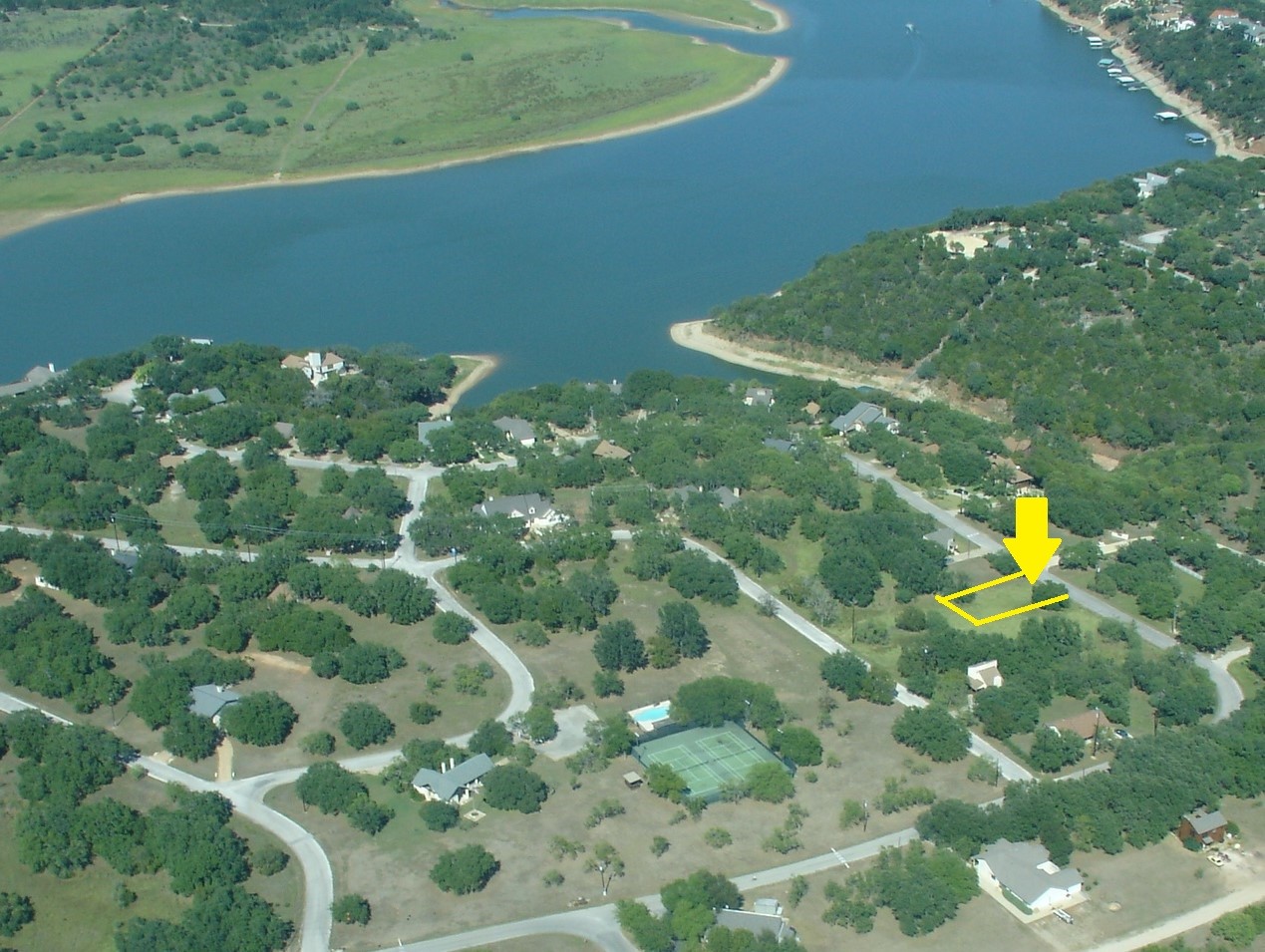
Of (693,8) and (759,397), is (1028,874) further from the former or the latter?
(693,8)

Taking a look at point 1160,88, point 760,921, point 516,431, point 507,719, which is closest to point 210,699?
point 507,719

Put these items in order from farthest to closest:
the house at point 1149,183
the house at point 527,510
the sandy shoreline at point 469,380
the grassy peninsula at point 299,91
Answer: the grassy peninsula at point 299,91 < the house at point 1149,183 < the sandy shoreline at point 469,380 < the house at point 527,510

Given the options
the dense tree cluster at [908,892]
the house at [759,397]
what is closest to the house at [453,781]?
the dense tree cluster at [908,892]

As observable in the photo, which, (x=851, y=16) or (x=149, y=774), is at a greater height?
(x=851, y=16)

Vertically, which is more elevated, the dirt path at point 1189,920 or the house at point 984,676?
the house at point 984,676

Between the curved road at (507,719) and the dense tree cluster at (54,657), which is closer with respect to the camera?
the curved road at (507,719)

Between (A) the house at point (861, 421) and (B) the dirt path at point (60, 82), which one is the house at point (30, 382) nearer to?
(A) the house at point (861, 421)

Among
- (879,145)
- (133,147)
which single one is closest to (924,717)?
(879,145)

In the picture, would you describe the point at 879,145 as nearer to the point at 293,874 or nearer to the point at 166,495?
the point at 166,495
